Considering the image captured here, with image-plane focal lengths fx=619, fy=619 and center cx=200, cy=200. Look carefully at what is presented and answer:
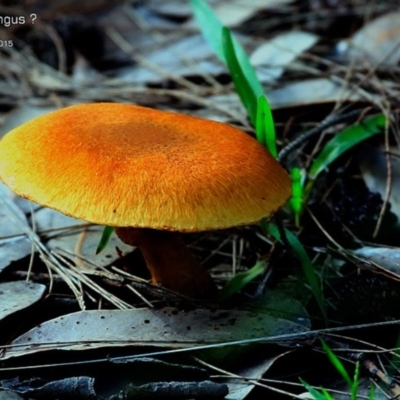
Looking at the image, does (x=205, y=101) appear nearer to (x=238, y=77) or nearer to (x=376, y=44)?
Result: (x=238, y=77)

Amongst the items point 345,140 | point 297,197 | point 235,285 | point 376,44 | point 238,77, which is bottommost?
point 235,285

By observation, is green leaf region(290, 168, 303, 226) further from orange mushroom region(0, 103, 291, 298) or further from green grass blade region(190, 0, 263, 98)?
green grass blade region(190, 0, 263, 98)

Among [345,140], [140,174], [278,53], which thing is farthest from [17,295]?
[278,53]

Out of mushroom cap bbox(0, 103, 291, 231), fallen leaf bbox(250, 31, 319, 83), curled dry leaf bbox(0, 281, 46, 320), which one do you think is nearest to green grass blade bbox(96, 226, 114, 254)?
curled dry leaf bbox(0, 281, 46, 320)

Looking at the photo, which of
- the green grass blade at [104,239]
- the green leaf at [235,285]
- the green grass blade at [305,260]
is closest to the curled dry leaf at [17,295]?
the green grass blade at [104,239]

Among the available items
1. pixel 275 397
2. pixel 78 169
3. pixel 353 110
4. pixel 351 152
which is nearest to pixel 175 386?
pixel 275 397

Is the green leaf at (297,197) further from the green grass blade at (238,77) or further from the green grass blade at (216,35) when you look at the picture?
the green grass blade at (216,35)
